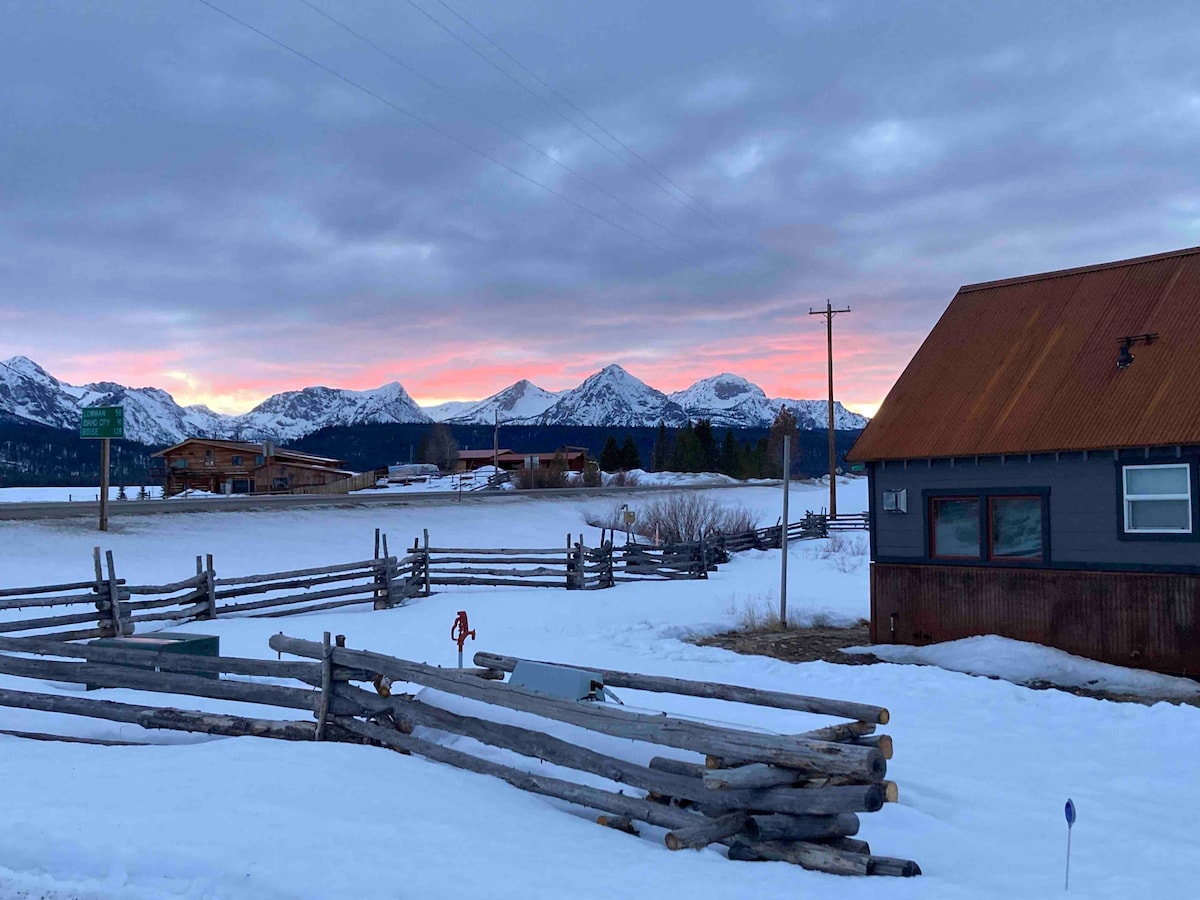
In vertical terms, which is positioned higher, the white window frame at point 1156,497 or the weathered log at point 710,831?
the white window frame at point 1156,497

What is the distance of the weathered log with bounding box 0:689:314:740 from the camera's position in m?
8.84

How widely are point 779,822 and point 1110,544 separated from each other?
10.3 meters

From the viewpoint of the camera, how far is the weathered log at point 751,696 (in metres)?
7.54

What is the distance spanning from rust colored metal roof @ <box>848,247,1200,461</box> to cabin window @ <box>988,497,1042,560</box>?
37.4 inches

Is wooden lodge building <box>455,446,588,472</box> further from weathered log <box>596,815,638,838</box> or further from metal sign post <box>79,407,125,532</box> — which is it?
weathered log <box>596,815,638,838</box>

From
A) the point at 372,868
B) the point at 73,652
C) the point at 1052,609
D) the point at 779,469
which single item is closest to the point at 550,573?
the point at 1052,609

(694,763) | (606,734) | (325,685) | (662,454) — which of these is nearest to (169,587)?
→ (325,685)

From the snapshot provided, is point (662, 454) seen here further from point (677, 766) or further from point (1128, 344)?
point (677, 766)

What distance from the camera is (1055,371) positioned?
53.3ft

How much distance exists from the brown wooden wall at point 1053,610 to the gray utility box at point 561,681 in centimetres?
936

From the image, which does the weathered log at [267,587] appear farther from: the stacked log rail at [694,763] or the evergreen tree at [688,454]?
the evergreen tree at [688,454]

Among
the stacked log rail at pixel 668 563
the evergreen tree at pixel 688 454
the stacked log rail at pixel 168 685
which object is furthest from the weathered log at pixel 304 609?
the evergreen tree at pixel 688 454

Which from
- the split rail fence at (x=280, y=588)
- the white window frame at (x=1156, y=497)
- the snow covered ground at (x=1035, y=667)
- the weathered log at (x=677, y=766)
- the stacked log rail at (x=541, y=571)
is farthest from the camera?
the stacked log rail at (x=541, y=571)

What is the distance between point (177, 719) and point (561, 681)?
3807 millimetres
